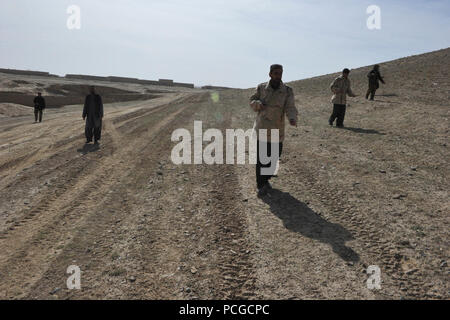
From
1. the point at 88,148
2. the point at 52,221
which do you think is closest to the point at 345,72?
the point at 88,148

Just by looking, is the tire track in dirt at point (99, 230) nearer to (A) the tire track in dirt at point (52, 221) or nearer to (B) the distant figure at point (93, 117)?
(A) the tire track in dirt at point (52, 221)

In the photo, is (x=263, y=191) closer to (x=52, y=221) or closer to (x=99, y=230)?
(x=99, y=230)

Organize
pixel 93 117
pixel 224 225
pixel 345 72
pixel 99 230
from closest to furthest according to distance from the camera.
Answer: pixel 99 230, pixel 224 225, pixel 93 117, pixel 345 72

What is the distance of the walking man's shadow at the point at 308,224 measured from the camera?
13.0 ft

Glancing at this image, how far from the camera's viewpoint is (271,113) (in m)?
5.43

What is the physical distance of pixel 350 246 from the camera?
397 cm

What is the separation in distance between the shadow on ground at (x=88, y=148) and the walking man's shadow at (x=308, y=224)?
5999mm


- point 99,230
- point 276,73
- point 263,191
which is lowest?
point 99,230

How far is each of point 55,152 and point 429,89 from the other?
20165 mm

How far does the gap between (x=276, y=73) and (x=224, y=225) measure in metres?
2.55

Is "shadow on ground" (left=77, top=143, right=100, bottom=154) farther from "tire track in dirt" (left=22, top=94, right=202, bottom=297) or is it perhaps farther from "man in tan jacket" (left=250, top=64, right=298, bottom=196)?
"man in tan jacket" (left=250, top=64, right=298, bottom=196)
